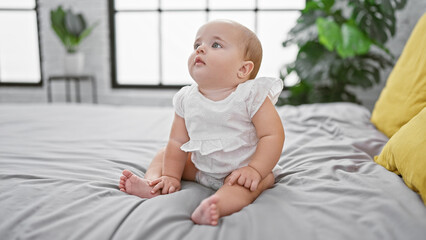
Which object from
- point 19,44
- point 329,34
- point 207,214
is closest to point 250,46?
point 207,214

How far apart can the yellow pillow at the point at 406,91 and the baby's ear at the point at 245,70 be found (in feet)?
1.92

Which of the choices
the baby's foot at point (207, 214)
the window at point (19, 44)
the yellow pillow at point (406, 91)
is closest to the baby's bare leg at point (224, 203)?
the baby's foot at point (207, 214)

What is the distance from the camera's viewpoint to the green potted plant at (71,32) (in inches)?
132

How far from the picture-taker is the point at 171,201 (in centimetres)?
78

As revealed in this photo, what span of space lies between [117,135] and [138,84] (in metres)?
2.63

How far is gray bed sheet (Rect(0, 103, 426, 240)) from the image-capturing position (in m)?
0.66

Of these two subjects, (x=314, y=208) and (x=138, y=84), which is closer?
(x=314, y=208)

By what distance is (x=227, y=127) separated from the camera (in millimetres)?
923

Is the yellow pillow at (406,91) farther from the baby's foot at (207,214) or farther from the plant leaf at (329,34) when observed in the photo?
the plant leaf at (329,34)

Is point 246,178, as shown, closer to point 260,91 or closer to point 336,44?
point 260,91

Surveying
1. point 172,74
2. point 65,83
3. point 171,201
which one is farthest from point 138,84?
point 171,201

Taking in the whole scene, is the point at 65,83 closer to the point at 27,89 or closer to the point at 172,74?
the point at 27,89

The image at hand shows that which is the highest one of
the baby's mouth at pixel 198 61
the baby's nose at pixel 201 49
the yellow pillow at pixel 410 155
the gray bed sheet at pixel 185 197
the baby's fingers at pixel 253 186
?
the baby's nose at pixel 201 49

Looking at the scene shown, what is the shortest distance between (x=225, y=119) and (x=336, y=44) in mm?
1796
